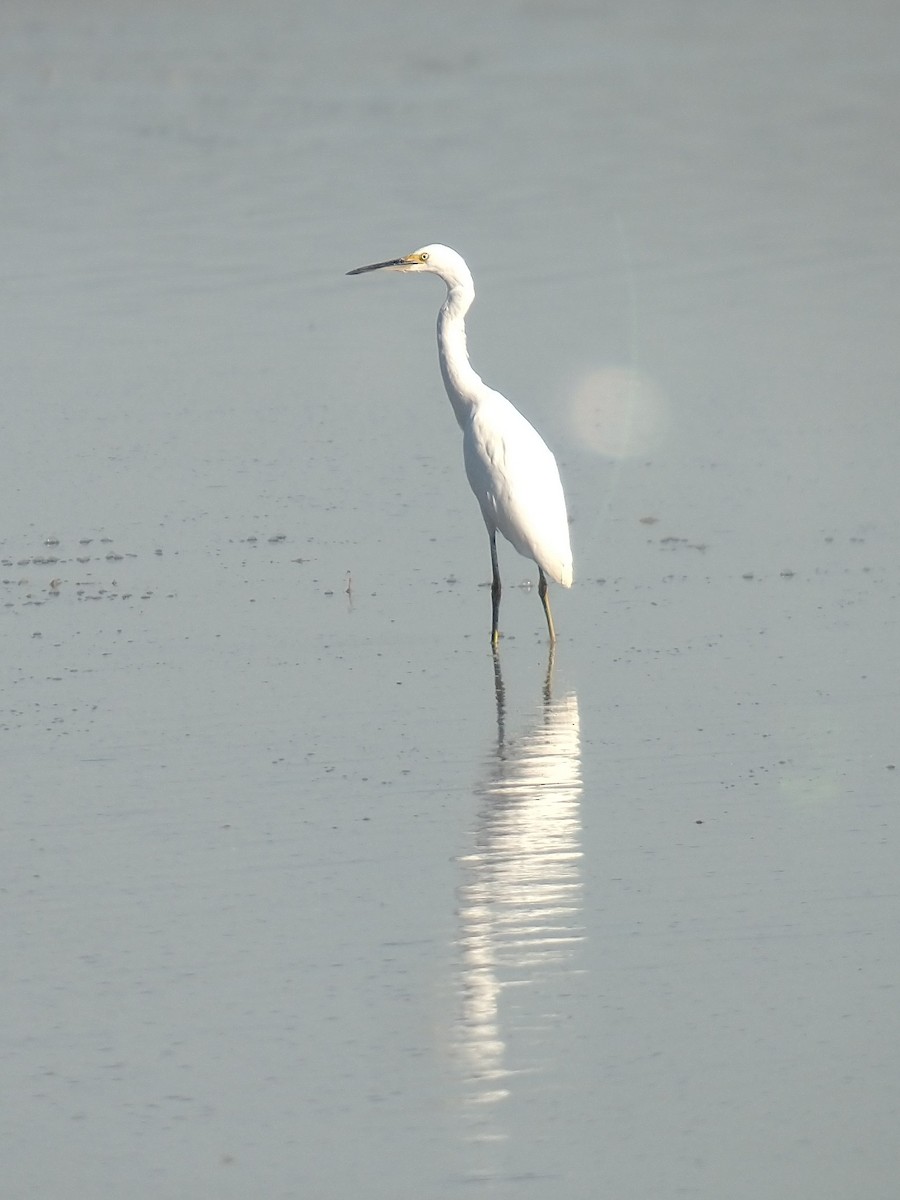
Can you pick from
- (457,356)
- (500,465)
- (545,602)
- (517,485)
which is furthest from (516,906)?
(457,356)

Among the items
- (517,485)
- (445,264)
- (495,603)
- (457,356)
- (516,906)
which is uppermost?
(445,264)

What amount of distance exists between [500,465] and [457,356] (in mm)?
958

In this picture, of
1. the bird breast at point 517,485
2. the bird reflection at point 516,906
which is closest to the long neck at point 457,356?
the bird breast at point 517,485

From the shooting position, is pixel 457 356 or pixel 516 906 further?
pixel 457 356

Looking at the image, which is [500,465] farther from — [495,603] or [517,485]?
[495,603]

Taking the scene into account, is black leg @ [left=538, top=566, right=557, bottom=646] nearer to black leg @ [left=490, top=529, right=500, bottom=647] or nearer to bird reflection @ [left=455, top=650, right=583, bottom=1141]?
black leg @ [left=490, top=529, right=500, bottom=647]

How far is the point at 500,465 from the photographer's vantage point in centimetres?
1041

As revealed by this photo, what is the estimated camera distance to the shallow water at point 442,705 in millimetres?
5219

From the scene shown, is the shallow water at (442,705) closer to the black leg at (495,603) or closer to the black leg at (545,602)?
the black leg at (495,603)

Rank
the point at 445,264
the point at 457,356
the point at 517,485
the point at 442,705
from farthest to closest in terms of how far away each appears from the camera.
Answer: the point at 445,264 → the point at 457,356 → the point at 517,485 → the point at 442,705

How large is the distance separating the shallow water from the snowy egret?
1.11 ft

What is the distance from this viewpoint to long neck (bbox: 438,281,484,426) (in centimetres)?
1102

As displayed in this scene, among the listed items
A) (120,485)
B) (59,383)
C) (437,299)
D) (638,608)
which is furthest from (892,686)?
(437,299)

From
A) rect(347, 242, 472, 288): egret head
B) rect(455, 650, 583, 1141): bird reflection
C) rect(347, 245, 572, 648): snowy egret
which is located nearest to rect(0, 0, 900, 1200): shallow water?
rect(455, 650, 583, 1141): bird reflection
